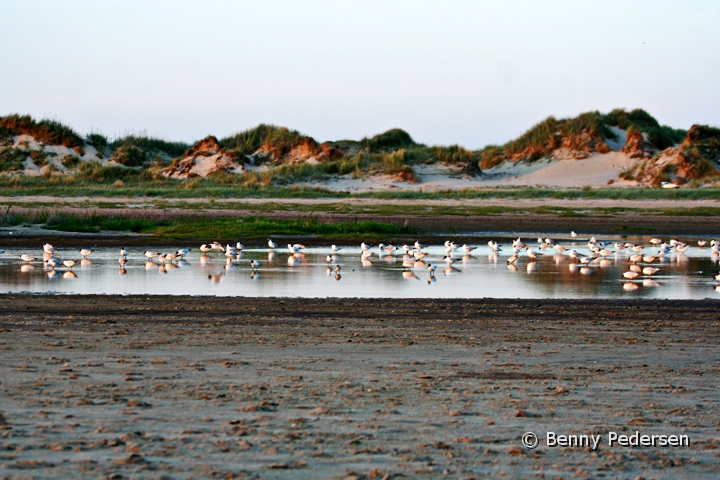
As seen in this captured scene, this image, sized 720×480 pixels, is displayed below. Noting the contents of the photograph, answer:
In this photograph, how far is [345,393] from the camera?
22.3ft

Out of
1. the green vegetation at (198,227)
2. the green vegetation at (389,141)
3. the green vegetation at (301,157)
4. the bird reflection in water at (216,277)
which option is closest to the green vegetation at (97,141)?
the green vegetation at (301,157)

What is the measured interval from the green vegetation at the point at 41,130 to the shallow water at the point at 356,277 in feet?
132

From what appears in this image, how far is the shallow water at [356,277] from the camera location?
14.5 m

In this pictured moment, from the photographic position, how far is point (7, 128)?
60312 millimetres

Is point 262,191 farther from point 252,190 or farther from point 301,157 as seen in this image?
point 301,157

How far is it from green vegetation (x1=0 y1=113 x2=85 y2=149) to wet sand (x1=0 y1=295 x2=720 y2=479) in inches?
2037

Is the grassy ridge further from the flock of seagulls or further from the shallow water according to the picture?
the shallow water

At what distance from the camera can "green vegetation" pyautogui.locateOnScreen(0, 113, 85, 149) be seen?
197 feet

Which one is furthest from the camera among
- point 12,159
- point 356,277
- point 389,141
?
point 389,141

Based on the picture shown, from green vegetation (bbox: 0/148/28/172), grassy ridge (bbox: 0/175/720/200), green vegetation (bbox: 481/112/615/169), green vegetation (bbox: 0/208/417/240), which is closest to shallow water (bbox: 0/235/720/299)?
green vegetation (bbox: 0/208/417/240)

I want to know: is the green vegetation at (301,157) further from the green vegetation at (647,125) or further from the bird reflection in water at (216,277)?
the bird reflection in water at (216,277)

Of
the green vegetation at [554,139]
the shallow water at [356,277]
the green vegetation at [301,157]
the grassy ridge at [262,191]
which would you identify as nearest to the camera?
the shallow water at [356,277]

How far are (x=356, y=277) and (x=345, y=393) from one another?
10049mm

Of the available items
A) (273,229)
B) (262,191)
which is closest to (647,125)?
(262,191)
